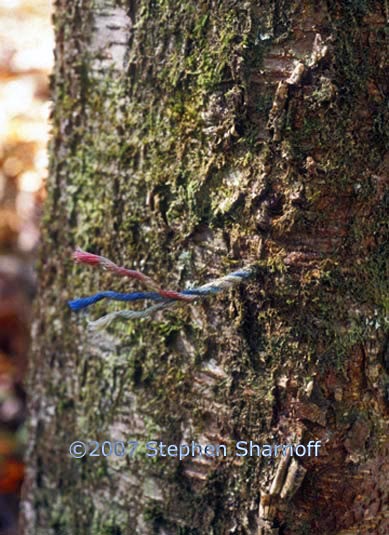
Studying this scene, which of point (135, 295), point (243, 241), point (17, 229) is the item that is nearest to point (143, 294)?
point (135, 295)

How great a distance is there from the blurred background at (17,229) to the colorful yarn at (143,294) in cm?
136

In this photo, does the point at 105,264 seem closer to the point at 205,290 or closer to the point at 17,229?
the point at 205,290

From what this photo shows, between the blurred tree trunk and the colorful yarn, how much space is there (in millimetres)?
36

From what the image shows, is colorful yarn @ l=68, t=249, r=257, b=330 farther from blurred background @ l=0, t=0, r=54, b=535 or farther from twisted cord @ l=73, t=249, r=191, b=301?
blurred background @ l=0, t=0, r=54, b=535

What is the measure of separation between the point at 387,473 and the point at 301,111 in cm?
58

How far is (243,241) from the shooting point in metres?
1.14

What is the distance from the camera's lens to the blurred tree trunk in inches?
42.6

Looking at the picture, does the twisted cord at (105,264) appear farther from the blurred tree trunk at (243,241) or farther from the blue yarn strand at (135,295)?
the blurred tree trunk at (243,241)

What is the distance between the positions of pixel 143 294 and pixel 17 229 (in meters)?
2.56

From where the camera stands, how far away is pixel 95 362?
1.38 metres

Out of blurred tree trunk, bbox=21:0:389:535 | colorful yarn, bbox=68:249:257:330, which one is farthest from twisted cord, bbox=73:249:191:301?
blurred tree trunk, bbox=21:0:389:535

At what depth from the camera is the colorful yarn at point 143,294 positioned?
96 cm

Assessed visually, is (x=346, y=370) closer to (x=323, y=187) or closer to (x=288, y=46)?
(x=323, y=187)

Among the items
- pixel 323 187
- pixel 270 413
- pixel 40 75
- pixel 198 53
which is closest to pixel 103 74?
pixel 198 53
